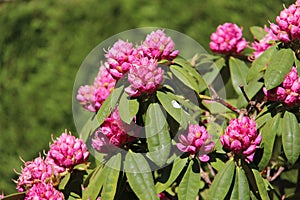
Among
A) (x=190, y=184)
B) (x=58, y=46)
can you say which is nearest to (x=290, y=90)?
(x=190, y=184)

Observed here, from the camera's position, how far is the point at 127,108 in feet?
5.83

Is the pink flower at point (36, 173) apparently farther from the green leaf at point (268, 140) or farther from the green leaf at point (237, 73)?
the green leaf at point (237, 73)

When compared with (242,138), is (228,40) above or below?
above

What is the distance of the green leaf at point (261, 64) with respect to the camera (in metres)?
2.07

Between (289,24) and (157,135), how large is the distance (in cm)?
62

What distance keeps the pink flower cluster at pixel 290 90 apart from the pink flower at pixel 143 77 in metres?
0.42

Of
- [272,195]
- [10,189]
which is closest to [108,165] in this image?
[272,195]

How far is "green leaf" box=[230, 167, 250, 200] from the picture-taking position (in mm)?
1825

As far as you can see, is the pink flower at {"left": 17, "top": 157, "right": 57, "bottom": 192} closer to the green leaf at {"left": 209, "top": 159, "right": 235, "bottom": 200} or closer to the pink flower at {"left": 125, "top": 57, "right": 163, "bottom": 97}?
the pink flower at {"left": 125, "top": 57, "right": 163, "bottom": 97}

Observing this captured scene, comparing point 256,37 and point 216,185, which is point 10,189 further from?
point 216,185

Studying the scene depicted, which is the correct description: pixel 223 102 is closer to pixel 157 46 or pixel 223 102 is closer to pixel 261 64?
pixel 261 64

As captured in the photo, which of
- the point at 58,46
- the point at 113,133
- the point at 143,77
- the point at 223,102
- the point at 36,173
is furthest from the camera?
the point at 58,46

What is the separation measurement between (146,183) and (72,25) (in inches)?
148

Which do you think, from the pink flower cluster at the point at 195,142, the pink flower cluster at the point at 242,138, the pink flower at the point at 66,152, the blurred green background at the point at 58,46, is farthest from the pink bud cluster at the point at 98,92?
the blurred green background at the point at 58,46
